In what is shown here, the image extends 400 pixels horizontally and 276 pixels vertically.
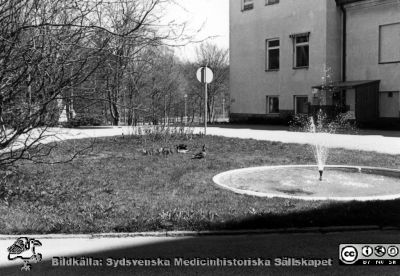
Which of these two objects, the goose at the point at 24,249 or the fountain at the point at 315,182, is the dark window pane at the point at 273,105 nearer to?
the fountain at the point at 315,182

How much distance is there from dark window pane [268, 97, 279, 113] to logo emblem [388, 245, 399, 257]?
26071mm

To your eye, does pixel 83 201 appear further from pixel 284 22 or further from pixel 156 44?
pixel 284 22

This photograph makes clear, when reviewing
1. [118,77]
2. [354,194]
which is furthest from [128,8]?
[354,194]

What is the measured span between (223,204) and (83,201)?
222 cm

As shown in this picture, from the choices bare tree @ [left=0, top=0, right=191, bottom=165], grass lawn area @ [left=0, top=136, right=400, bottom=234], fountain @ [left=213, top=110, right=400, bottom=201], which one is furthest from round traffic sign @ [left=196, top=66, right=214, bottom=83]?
bare tree @ [left=0, top=0, right=191, bottom=165]

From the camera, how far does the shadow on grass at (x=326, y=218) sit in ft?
20.0

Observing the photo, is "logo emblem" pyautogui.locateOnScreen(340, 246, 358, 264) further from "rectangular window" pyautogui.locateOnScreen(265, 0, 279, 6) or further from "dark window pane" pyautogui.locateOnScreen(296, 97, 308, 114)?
"rectangular window" pyautogui.locateOnScreen(265, 0, 279, 6)

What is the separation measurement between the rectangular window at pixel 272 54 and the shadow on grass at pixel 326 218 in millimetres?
24662

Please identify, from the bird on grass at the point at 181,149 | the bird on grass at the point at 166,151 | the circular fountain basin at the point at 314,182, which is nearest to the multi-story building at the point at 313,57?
the bird on grass at the point at 181,149

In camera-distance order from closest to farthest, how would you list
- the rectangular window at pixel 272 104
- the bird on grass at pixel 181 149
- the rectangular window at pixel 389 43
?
1. the bird on grass at pixel 181 149
2. the rectangular window at pixel 389 43
3. the rectangular window at pixel 272 104

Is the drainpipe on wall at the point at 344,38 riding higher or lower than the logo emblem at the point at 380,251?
higher

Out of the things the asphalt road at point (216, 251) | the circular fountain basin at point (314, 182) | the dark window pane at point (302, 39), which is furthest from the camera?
the dark window pane at point (302, 39)

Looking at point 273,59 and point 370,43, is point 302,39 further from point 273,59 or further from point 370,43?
point 370,43

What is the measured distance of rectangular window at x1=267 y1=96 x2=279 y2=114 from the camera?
30953 millimetres
